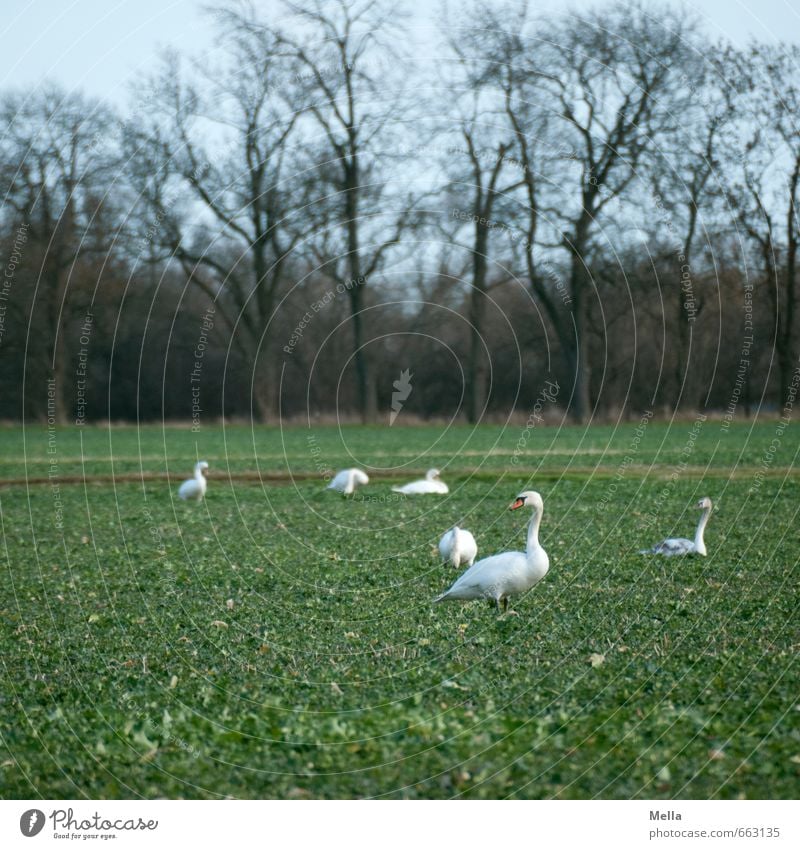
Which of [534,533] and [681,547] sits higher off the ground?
[534,533]

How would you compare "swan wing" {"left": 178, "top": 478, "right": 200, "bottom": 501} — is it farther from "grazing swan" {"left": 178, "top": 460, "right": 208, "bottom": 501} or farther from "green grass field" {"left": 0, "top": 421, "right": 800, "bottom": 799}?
"green grass field" {"left": 0, "top": 421, "right": 800, "bottom": 799}

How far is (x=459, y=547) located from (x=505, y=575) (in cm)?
232

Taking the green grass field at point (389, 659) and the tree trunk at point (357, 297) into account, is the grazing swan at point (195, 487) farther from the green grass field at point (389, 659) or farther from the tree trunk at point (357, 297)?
the tree trunk at point (357, 297)

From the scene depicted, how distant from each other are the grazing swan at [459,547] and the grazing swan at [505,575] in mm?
1812

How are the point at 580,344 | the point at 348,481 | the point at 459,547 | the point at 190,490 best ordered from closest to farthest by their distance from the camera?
1. the point at 459,547
2. the point at 190,490
3. the point at 348,481
4. the point at 580,344

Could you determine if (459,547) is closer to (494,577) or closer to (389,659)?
(494,577)

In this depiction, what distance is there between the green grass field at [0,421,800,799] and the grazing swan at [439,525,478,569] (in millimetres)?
317

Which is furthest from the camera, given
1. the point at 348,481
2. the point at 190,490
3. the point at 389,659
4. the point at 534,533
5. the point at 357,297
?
the point at 357,297

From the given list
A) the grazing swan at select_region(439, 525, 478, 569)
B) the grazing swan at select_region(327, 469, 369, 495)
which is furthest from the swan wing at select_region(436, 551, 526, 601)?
the grazing swan at select_region(327, 469, 369, 495)

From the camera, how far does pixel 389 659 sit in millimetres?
8773

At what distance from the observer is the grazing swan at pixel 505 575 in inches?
390

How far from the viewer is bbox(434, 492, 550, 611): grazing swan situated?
32.5ft

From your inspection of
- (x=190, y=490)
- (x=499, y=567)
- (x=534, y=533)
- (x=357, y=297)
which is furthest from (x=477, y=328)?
(x=499, y=567)

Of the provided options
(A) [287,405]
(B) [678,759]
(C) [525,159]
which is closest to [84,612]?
(B) [678,759]
